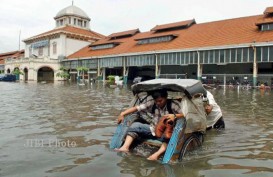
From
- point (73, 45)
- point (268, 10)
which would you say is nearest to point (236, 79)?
point (268, 10)

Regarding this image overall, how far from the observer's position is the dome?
260ft

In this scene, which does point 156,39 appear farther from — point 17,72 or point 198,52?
point 17,72

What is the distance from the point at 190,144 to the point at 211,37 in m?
38.8

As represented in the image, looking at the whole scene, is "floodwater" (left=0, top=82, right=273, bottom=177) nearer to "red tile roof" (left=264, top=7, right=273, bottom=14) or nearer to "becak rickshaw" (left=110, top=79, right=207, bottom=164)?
"becak rickshaw" (left=110, top=79, right=207, bottom=164)

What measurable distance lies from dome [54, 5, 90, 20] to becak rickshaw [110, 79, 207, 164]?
76.7 metres

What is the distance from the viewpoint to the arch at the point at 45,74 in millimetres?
67875

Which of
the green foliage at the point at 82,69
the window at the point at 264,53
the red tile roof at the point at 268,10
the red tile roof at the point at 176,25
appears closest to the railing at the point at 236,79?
the window at the point at 264,53

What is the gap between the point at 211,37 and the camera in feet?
141

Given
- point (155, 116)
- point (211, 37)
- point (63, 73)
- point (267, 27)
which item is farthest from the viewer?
point (63, 73)

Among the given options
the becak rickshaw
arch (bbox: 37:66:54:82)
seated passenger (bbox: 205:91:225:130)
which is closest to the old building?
arch (bbox: 37:66:54:82)

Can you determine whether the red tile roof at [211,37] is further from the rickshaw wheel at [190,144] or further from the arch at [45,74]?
the rickshaw wheel at [190,144]

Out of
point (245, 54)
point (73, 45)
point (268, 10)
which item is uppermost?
point (268, 10)

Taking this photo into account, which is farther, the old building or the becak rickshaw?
the old building

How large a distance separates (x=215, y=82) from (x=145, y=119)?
35.0 metres
